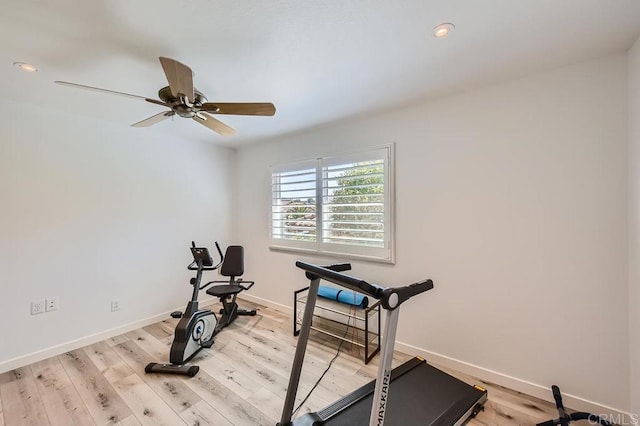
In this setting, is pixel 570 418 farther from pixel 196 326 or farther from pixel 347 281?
pixel 196 326

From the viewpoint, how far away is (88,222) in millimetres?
2781

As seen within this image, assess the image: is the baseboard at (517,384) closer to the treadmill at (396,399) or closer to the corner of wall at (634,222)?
the corner of wall at (634,222)

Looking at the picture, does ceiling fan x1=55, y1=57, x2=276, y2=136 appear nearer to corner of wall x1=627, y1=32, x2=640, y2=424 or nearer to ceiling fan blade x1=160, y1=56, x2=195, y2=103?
ceiling fan blade x1=160, y1=56, x2=195, y2=103

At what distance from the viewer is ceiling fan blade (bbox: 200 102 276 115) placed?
1.89m

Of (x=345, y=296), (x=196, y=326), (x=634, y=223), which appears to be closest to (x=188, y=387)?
(x=196, y=326)

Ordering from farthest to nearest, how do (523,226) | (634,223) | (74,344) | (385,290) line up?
(74,344)
(523,226)
(634,223)
(385,290)

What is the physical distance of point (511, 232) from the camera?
80.8 inches

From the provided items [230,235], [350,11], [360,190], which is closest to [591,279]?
[360,190]

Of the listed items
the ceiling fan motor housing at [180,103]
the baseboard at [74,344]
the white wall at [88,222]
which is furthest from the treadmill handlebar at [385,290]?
the baseboard at [74,344]

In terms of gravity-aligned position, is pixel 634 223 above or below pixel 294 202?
below

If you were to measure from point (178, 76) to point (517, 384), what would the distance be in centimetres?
317

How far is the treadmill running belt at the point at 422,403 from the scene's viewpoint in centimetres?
162

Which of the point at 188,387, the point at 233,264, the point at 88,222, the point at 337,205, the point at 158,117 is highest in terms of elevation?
the point at 158,117

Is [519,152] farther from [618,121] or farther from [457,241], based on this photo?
[457,241]
